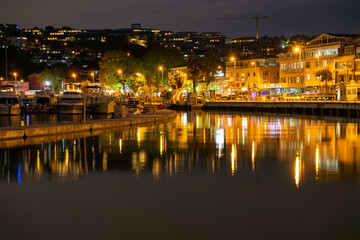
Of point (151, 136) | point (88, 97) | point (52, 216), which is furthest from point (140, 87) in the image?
point (52, 216)

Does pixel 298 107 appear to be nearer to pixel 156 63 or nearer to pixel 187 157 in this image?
pixel 187 157

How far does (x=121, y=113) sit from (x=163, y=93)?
65043 mm

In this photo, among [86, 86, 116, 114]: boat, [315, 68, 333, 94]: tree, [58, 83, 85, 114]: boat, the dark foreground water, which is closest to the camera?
the dark foreground water

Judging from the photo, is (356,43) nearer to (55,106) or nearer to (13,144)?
(55,106)

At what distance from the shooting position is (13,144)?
1167 inches

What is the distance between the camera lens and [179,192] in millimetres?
17156

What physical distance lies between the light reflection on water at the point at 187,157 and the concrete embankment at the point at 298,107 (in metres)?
31.1

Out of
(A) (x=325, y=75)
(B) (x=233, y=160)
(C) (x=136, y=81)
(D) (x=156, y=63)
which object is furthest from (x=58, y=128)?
(D) (x=156, y=63)

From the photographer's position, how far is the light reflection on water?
2081 cm

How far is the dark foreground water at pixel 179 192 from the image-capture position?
13.3m

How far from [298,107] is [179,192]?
6395cm

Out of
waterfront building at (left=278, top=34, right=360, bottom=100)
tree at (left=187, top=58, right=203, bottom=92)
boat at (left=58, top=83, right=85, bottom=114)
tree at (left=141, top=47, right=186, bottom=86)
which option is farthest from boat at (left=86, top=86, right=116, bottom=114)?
tree at (left=141, top=47, right=186, bottom=86)

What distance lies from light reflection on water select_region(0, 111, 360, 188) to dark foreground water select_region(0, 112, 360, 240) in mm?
51

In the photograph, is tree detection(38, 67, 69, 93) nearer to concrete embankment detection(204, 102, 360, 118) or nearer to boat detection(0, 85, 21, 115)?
concrete embankment detection(204, 102, 360, 118)
